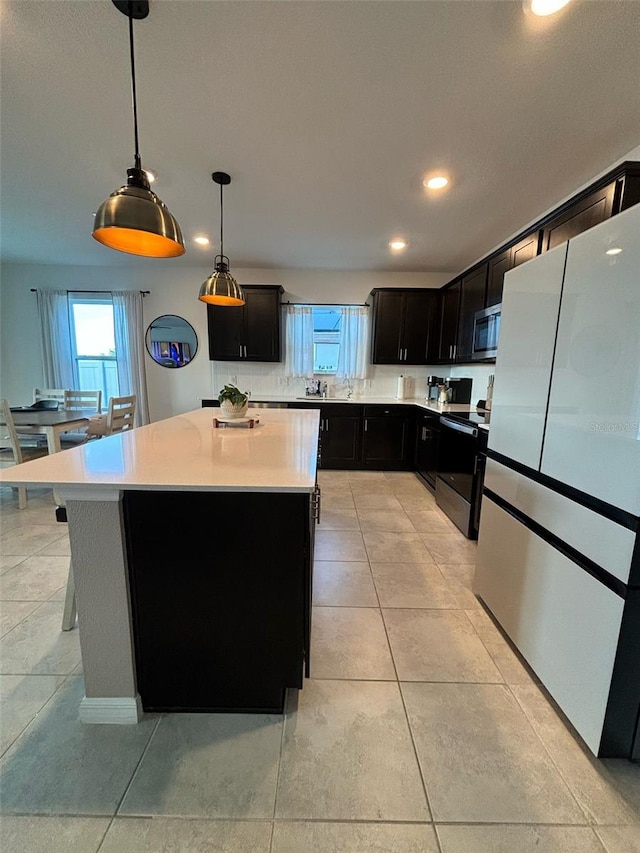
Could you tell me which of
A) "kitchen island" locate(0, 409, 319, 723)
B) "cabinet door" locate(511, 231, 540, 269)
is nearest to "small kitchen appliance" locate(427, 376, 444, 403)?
"cabinet door" locate(511, 231, 540, 269)

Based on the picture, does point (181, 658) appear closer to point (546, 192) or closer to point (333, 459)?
point (333, 459)

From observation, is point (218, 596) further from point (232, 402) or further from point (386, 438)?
point (386, 438)

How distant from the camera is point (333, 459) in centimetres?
434

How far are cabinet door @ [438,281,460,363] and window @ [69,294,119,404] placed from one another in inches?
177

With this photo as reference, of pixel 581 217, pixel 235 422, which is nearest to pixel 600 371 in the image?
pixel 581 217

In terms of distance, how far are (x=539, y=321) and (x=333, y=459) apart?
3158 mm

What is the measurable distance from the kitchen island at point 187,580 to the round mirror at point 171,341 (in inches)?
147

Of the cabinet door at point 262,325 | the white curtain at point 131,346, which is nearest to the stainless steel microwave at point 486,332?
the cabinet door at point 262,325

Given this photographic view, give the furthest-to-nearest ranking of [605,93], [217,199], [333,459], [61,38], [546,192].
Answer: [333,459] < [217,199] < [546,192] < [605,93] < [61,38]

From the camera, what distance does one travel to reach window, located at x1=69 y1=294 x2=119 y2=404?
467 cm

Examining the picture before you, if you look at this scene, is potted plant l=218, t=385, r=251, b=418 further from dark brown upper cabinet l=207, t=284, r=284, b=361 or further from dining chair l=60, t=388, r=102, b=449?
dining chair l=60, t=388, r=102, b=449

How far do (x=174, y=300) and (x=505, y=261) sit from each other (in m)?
4.05

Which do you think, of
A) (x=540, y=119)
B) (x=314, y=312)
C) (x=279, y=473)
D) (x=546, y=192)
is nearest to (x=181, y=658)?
(x=279, y=473)

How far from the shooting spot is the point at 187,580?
1.16 metres
